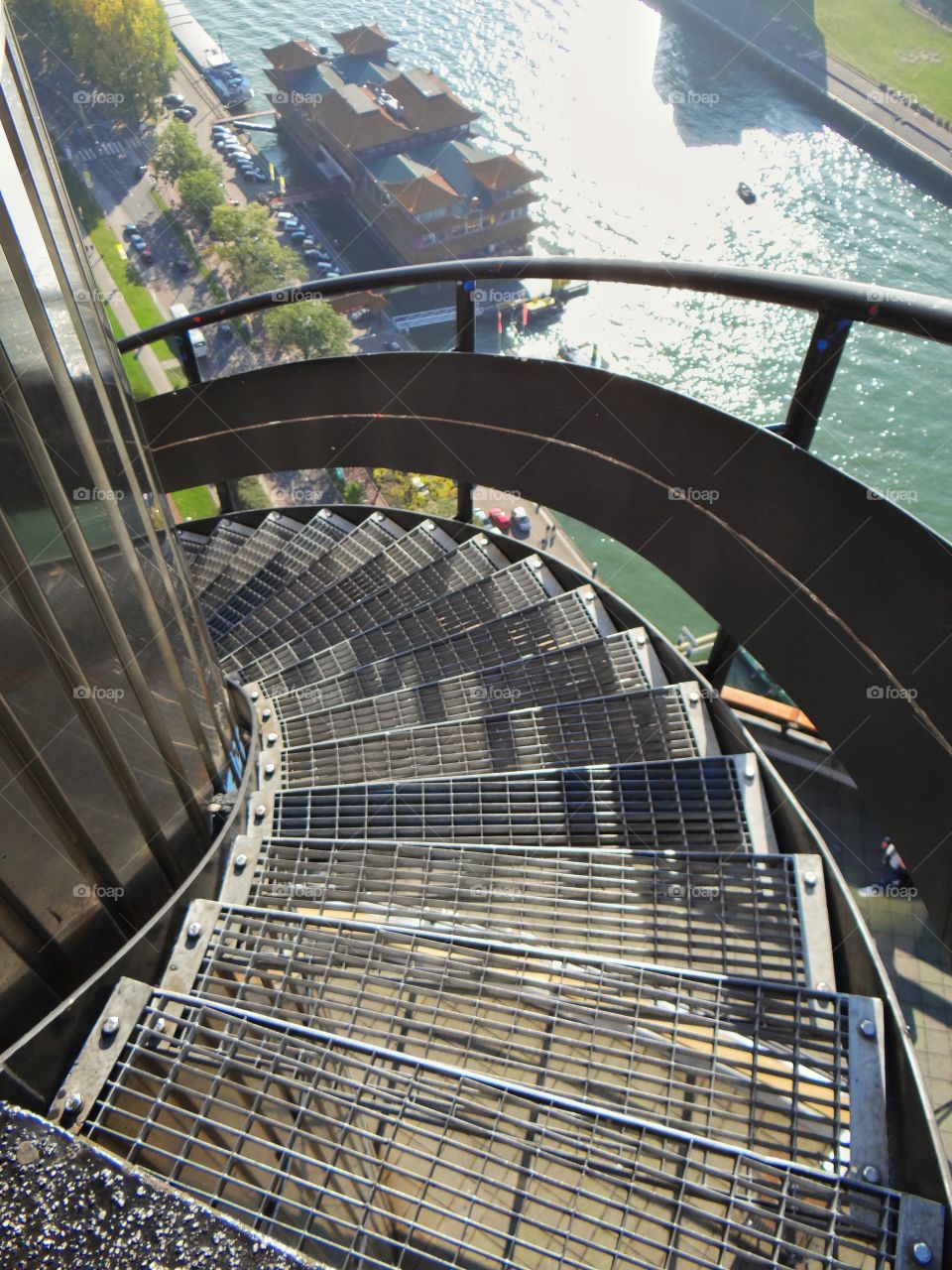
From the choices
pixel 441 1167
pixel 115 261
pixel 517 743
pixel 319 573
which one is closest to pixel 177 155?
pixel 115 261

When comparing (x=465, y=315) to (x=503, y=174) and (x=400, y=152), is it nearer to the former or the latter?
(x=503, y=174)

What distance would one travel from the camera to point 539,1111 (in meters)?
4.27

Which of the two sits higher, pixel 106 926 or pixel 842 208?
pixel 842 208

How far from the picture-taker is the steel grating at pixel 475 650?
8.88 metres

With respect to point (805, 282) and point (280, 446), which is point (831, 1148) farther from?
point (280, 446)

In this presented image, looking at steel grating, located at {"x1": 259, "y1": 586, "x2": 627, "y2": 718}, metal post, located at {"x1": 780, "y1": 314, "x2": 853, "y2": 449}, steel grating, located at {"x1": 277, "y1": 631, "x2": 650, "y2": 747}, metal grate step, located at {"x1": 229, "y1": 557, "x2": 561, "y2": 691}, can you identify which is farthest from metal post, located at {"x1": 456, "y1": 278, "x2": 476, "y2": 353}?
steel grating, located at {"x1": 277, "y1": 631, "x2": 650, "y2": 747}

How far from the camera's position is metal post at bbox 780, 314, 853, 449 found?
7.17 metres

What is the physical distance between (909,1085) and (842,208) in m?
41.4

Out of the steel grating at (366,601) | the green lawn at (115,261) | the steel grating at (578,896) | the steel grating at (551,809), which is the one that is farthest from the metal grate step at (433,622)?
the green lawn at (115,261)

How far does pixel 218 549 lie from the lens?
45.2 ft

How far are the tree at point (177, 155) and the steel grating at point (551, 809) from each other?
4138cm

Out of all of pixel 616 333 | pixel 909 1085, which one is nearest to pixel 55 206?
pixel 909 1085

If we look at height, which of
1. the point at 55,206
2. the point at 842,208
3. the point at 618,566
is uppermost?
the point at 842,208

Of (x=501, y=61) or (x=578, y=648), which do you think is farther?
(x=501, y=61)
